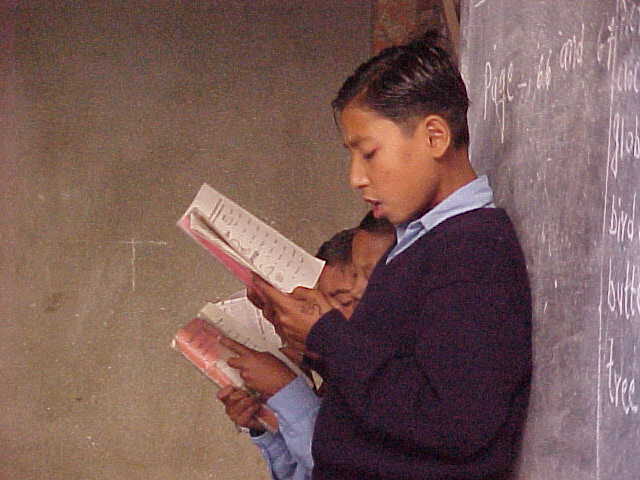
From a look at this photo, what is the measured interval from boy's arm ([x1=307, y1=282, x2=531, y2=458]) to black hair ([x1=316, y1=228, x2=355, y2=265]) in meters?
0.93

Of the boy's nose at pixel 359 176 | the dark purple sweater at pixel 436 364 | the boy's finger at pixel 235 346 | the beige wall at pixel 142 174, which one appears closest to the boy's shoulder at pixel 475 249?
the dark purple sweater at pixel 436 364

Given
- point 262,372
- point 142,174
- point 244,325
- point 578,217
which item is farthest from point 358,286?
point 142,174

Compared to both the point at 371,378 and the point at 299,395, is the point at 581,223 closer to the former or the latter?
the point at 371,378

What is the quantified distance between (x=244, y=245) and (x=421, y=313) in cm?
45

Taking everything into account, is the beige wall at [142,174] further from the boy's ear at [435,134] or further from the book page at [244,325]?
the boy's ear at [435,134]

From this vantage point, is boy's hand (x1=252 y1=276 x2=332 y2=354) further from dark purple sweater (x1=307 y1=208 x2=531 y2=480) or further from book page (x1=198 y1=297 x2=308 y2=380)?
book page (x1=198 y1=297 x2=308 y2=380)

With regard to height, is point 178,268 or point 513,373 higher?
point 513,373

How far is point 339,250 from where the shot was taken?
2131 millimetres

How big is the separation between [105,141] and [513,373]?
3.02 meters

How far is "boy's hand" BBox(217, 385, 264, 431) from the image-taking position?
1621 mm

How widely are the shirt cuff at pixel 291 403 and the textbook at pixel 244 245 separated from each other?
155 mm

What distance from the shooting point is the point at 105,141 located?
12.8ft

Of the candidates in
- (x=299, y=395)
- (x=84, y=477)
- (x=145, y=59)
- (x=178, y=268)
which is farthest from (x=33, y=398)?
(x=299, y=395)

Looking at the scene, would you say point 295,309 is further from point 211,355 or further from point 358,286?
point 358,286
